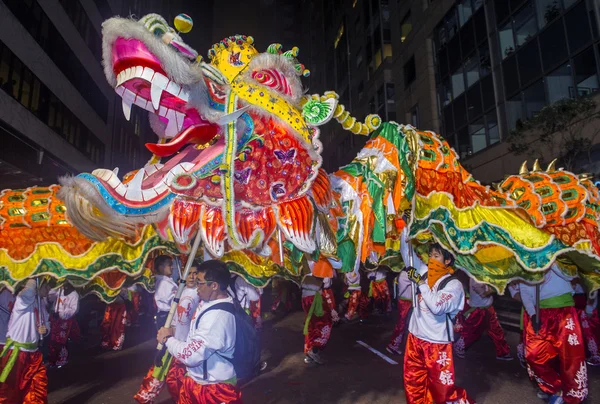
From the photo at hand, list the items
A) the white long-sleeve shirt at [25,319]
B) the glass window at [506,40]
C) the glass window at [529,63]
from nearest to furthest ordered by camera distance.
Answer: the white long-sleeve shirt at [25,319]
the glass window at [529,63]
the glass window at [506,40]

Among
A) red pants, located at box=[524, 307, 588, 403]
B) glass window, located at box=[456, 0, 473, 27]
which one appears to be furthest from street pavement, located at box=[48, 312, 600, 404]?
glass window, located at box=[456, 0, 473, 27]

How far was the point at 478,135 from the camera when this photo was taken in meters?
14.4

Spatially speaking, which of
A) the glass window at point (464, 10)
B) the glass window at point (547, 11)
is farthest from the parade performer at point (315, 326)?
the glass window at point (464, 10)

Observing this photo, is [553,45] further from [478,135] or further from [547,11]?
[478,135]

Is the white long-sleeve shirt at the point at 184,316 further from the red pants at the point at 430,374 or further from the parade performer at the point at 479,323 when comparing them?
the parade performer at the point at 479,323

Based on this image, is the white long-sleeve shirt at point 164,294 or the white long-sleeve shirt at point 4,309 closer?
the white long-sleeve shirt at point 4,309

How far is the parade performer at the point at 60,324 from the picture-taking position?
20.1 ft

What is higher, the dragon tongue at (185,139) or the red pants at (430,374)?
the dragon tongue at (185,139)

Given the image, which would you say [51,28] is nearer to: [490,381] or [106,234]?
[106,234]

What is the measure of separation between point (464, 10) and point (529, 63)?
15.4 feet

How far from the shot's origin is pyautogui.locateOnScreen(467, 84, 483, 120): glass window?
14.2 m

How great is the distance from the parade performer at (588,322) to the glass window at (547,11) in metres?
8.53

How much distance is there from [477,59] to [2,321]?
50.5 feet

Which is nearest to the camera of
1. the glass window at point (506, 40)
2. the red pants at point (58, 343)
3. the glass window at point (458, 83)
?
the red pants at point (58, 343)
